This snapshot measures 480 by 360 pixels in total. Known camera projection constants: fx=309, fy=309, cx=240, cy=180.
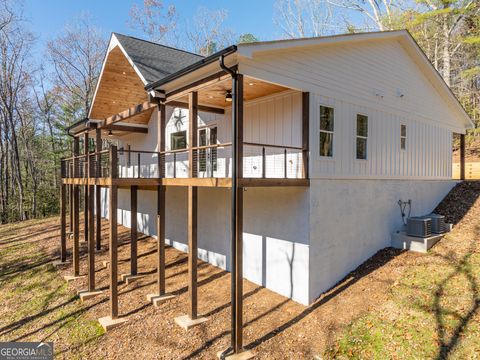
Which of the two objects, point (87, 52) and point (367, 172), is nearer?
point (367, 172)

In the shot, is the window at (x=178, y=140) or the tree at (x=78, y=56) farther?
the tree at (x=78, y=56)

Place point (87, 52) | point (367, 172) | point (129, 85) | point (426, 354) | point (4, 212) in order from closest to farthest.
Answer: point (426, 354), point (367, 172), point (129, 85), point (4, 212), point (87, 52)

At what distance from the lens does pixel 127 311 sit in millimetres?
7938

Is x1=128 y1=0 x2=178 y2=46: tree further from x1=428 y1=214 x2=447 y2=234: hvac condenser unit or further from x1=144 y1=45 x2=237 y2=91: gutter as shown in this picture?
x1=428 y1=214 x2=447 y2=234: hvac condenser unit

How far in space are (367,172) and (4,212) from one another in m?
27.5

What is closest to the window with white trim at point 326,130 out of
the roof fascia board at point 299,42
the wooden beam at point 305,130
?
the wooden beam at point 305,130

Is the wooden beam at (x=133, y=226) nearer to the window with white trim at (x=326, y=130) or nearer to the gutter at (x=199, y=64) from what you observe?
the gutter at (x=199, y=64)

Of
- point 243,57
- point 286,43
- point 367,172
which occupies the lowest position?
point 367,172

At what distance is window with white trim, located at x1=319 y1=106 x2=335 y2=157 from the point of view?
805 centimetres

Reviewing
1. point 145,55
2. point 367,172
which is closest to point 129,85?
point 145,55

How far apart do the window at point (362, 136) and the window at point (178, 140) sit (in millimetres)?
6887

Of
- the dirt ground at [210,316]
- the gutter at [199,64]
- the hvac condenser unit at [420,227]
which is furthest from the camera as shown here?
the hvac condenser unit at [420,227]

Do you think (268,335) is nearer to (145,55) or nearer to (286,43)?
(286,43)

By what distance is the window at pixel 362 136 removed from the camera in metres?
9.09
